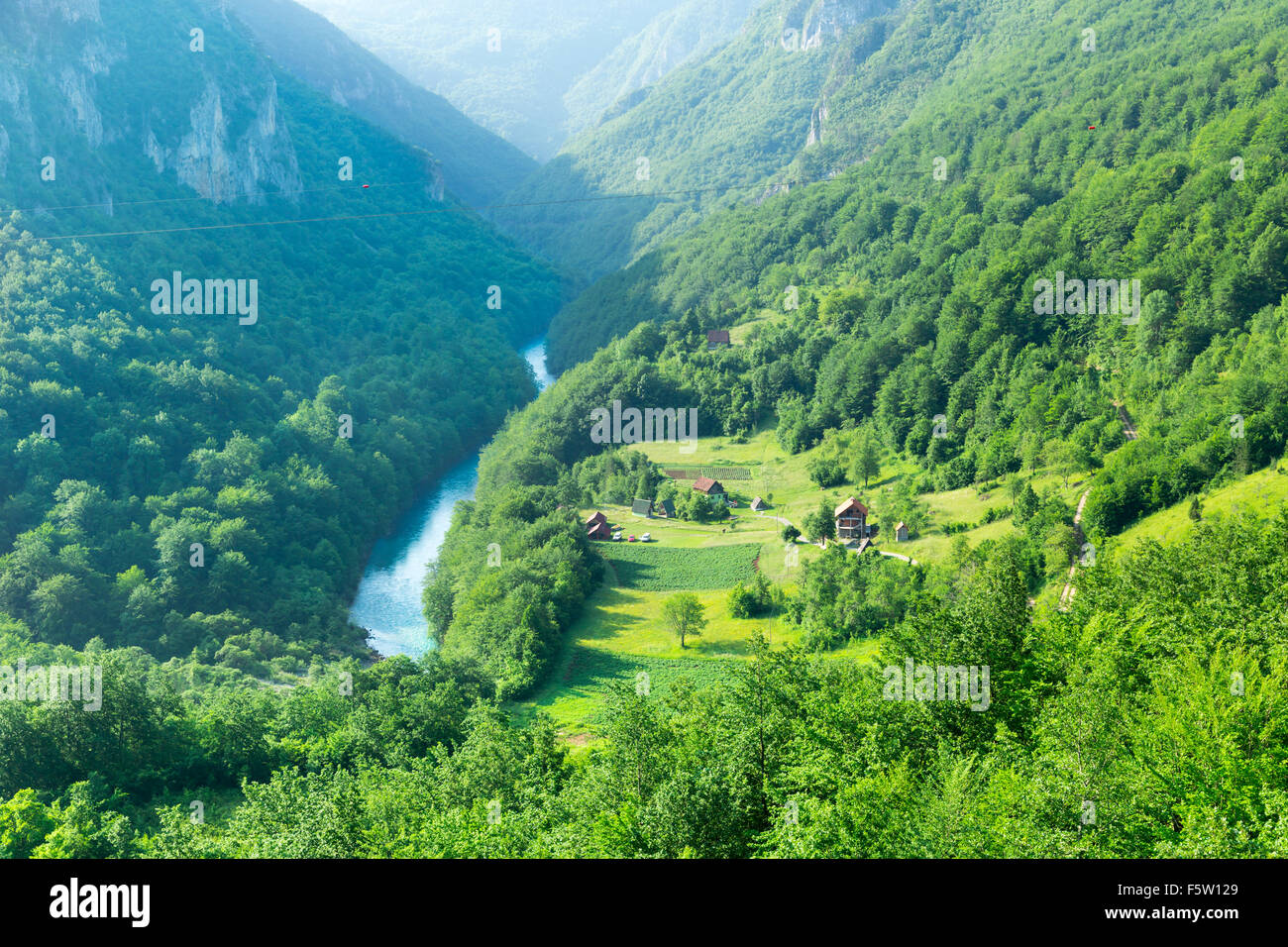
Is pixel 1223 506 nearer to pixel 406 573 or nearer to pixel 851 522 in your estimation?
pixel 851 522

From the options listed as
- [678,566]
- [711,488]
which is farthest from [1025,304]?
[678,566]

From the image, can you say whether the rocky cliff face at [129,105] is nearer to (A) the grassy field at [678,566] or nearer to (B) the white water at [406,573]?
(B) the white water at [406,573]

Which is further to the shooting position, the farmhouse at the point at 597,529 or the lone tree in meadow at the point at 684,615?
the farmhouse at the point at 597,529

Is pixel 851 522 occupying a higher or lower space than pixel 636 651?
higher

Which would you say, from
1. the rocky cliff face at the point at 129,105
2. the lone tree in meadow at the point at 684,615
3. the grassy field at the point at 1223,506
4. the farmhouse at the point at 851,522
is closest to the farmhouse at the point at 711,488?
the farmhouse at the point at 851,522

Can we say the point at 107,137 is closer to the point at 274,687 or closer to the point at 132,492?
the point at 132,492
